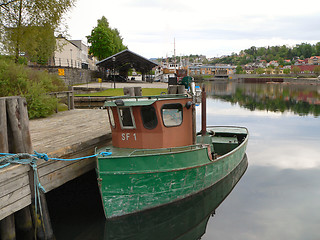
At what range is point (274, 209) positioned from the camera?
33.0 feet

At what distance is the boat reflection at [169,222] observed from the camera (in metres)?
8.27

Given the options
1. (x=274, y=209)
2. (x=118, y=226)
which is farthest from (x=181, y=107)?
(x=274, y=209)

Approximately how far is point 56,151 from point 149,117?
281cm

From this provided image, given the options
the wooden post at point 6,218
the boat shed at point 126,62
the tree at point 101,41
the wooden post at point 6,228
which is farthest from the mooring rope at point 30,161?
the tree at point 101,41

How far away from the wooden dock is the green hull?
0.94 m

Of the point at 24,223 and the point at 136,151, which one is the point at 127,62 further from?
the point at 24,223

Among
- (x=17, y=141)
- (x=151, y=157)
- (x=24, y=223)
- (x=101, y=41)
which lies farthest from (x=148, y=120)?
(x=101, y=41)

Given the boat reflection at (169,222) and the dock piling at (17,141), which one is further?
the boat reflection at (169,222)

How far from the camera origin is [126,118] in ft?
29.4

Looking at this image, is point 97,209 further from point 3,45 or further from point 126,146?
point 3,45

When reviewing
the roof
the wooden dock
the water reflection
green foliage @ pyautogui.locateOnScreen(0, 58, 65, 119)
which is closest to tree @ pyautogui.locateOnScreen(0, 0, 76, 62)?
green foliage @ pyautogui.locateOnScreen(0, 58, 65, 119)

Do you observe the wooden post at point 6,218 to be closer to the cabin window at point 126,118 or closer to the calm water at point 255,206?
the calm water at point 255,206

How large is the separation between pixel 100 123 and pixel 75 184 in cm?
264

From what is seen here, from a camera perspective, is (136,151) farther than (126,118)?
No
